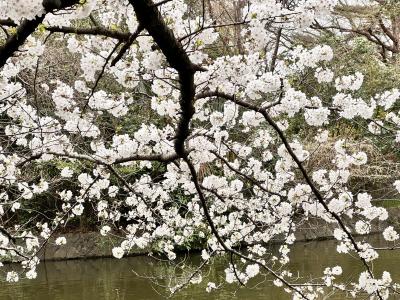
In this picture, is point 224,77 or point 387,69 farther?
point 387,69

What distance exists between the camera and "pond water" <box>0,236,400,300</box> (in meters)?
6.57

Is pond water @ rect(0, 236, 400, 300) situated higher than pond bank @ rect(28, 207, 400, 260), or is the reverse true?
pond bank @ rect(28, 207, 400, 260)

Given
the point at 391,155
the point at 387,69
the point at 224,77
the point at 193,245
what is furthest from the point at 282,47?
the point at 224,77

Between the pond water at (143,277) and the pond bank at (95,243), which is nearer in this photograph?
the pond water at (143,277)

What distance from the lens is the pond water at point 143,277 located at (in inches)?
259

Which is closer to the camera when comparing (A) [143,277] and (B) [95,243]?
(A) [143,277]

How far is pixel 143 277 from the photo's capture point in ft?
20.8

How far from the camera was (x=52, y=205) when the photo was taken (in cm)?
1065

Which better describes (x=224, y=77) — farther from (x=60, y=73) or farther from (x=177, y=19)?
(x=60, y=73)

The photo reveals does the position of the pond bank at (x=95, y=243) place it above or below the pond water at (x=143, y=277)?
above

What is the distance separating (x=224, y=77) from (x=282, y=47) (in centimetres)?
884

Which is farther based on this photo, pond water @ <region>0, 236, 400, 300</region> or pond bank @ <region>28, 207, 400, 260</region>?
pond bank @ <region>28, 207, 400, 260</region>

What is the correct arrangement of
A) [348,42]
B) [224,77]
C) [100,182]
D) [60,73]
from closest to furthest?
1. [224,77]
2. [100,182]
3. [60,73]
4. [348,42]

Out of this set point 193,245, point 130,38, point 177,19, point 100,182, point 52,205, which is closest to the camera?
point 130,38
